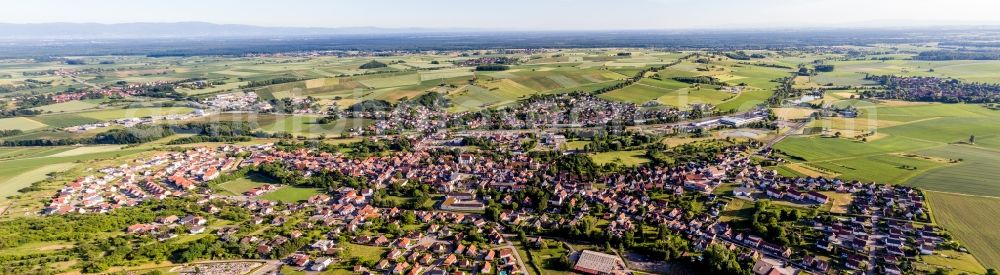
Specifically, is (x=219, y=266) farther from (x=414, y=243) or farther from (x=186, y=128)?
(x=186, y=128)

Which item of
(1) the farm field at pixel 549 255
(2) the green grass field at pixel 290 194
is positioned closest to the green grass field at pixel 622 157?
(1) the farm field at pixel 549 255

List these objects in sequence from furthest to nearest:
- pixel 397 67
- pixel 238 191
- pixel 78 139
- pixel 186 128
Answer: pixel 397 67
pixel 186 128
pixel 78 139
pixel 238 191

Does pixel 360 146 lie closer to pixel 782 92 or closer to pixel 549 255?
pixel 549 255

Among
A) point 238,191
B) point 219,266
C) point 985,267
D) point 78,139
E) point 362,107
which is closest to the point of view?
point 985,267

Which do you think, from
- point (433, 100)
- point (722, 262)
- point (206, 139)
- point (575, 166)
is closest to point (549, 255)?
point (722, 262)

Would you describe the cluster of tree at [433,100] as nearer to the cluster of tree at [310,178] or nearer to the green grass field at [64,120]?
the cluster of tree at [310,178]

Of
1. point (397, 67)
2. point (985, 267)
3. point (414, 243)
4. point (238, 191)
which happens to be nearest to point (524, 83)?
point (397, 67)

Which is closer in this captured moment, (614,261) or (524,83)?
(614,261)

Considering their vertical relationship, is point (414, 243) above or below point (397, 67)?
below
